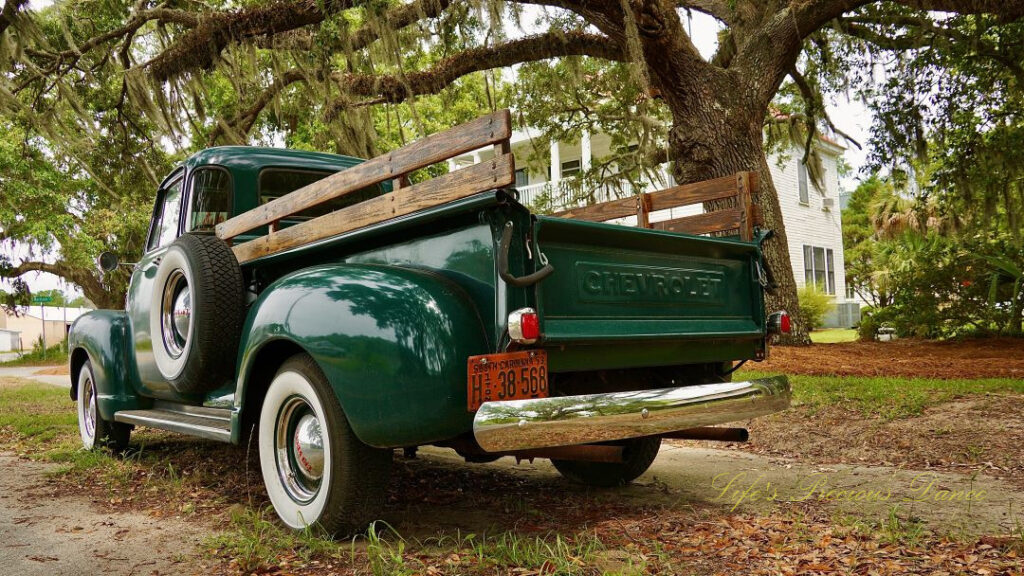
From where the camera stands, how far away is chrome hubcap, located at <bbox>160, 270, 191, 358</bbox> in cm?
431

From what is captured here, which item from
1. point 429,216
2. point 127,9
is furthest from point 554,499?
point 127,9

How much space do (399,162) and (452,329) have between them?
79 cm

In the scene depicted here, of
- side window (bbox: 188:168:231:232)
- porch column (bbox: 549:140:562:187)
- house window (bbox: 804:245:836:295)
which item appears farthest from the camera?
house window (bbox: 804:245:836:295)

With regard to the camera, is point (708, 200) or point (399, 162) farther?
point (708, 200)

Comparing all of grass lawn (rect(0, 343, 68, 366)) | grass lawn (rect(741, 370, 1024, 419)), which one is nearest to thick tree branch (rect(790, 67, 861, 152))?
grass lawn (rect(741, 370, 1024, 419))

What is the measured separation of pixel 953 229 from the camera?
1291cm

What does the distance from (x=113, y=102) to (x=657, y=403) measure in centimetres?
1186

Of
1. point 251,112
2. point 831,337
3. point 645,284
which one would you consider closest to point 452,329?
point 645,284

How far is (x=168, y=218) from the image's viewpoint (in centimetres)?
551

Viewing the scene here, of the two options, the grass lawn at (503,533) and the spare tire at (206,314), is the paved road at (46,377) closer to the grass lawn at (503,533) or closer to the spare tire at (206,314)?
the grass lawn at (503,533)

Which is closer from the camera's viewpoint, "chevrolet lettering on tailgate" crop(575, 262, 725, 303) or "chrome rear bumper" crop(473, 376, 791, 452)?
"chrome rear bumper" crop(473, 376, 791, 452)

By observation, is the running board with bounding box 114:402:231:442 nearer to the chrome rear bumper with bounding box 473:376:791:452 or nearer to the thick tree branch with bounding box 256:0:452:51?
the chrome rear bumper with bounding box 473:376:791:452

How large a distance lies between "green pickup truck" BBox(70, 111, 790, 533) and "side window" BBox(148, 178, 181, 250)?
3.46ft

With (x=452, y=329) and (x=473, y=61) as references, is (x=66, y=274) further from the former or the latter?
(x=452, y=329)
